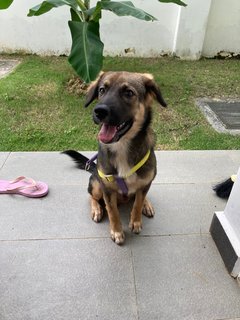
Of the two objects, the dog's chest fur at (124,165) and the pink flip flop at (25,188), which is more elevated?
the dog's chest fur at (124,165)

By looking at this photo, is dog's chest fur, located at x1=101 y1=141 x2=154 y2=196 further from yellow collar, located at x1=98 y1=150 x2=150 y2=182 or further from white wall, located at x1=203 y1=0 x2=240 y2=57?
white wall, located at x1=203 y1=0 x2=240 y2=57

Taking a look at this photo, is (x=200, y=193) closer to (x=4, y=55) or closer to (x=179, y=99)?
(x=179, y=99)

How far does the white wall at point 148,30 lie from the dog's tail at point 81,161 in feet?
17.4

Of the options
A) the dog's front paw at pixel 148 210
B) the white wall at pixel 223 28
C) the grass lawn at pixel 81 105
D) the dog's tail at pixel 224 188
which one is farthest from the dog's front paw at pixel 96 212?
the white wall at pixel 223 28

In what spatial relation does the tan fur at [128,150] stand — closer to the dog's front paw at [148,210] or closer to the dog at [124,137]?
the dog at [124,137]

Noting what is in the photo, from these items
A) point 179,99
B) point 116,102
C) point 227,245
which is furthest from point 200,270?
point 179,99

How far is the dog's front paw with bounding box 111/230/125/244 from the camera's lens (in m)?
2.39

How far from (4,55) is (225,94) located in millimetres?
5861

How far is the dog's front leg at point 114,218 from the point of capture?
2.34 metres

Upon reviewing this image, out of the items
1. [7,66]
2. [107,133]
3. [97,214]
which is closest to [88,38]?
[107,133]

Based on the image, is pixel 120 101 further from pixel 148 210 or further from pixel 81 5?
pixel 81 5

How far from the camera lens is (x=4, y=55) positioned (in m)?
7.73

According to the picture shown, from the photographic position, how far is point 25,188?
9.53ft

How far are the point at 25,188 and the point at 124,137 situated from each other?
1.31 metres
